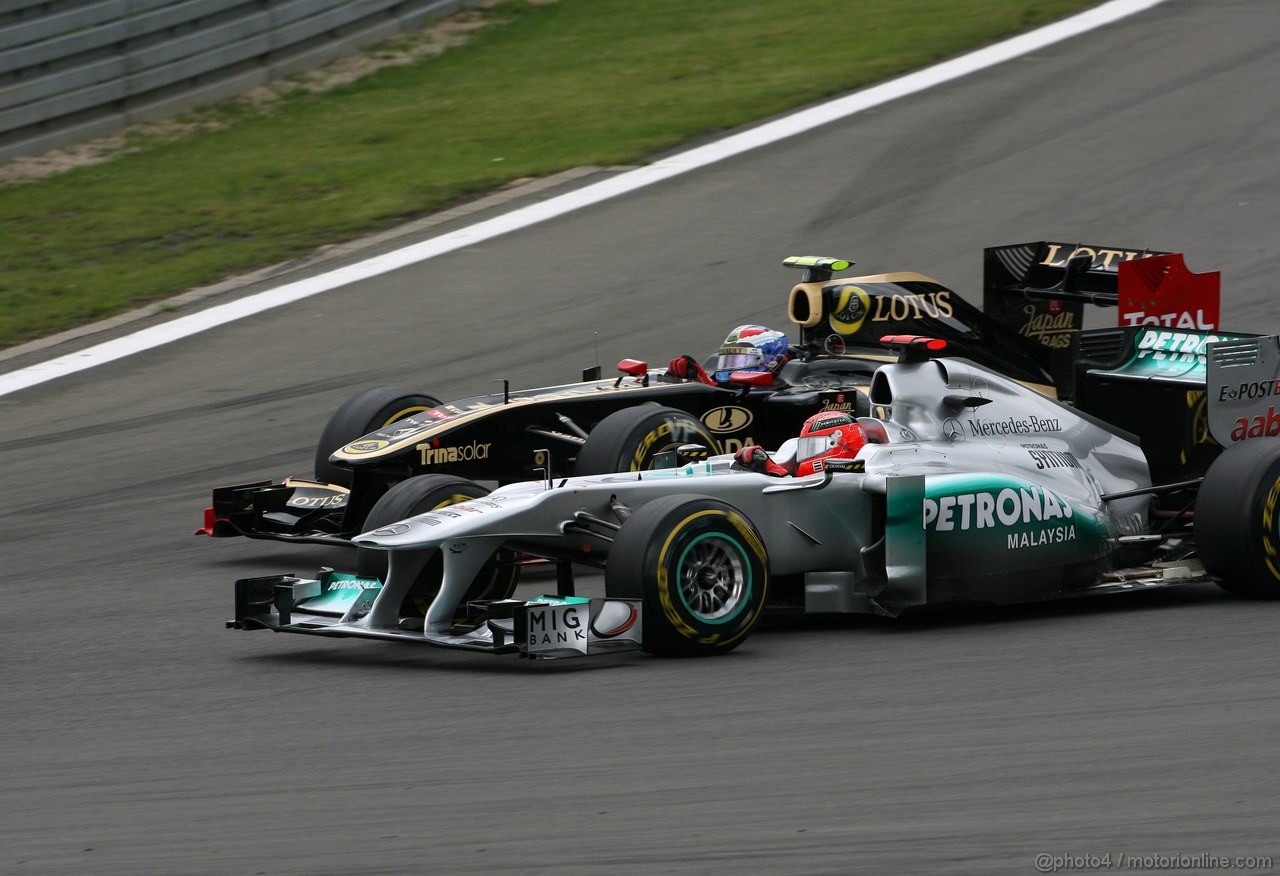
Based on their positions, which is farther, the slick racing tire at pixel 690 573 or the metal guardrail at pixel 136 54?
the metal guardrail at pixel 136 54

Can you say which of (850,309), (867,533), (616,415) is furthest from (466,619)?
(850,309)

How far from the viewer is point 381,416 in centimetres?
1177

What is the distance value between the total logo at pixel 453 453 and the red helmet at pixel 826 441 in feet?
7.40

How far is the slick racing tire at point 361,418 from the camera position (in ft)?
38.5

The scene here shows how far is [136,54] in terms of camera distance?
2398 centimetres

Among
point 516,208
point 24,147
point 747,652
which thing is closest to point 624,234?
point 516,208

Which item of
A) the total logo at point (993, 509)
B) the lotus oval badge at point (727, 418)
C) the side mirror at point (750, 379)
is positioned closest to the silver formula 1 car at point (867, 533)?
the total logo at point (993, 509)

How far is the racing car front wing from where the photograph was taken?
25.9 feet

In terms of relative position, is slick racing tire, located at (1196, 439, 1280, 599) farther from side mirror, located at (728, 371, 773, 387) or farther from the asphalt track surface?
side mirror, located at (728, 371, 773, 387)

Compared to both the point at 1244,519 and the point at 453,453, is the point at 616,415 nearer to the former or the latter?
the point at 453,453

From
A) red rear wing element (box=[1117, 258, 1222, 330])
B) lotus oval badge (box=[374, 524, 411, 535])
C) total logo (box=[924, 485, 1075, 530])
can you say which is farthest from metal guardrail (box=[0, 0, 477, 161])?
total logo (box=[924, 485, 1075, 530])

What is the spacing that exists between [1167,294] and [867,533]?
3.29 m

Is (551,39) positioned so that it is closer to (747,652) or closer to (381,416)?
(381,416)

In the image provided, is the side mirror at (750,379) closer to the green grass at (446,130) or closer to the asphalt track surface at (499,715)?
the asphalt track surface at (499,715)
